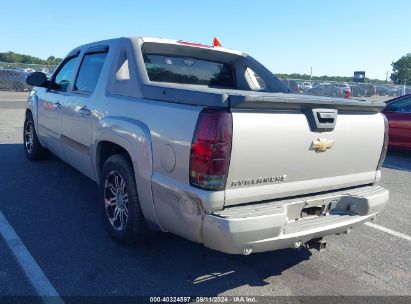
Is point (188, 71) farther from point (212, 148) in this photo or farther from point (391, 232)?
point (391, 232)

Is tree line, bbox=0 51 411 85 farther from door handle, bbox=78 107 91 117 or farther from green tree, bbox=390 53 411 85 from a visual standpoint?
door handle, bbox=78 107 91 117

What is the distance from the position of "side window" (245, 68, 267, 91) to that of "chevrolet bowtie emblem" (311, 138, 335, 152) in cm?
200

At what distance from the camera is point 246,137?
278 centimetres

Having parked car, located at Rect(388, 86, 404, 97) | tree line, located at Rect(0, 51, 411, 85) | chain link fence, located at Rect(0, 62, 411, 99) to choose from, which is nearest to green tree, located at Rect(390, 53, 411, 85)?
tree line, located at Rect(0, 51, 411, 85)

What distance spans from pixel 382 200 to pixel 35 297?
287cm

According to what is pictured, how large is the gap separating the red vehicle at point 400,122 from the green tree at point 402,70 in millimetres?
69381

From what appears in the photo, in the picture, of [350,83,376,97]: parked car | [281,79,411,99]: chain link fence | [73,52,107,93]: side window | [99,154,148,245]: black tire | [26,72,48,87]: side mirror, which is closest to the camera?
[99,154,148,245]: black tire

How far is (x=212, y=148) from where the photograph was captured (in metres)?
2.71

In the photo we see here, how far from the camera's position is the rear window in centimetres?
425

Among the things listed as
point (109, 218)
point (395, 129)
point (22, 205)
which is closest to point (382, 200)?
point (109, 218)

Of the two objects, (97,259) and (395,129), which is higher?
(395,129)

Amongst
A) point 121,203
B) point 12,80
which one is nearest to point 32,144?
point 121,203

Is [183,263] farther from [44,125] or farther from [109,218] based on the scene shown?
[44,125]

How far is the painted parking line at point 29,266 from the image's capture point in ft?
9.75
